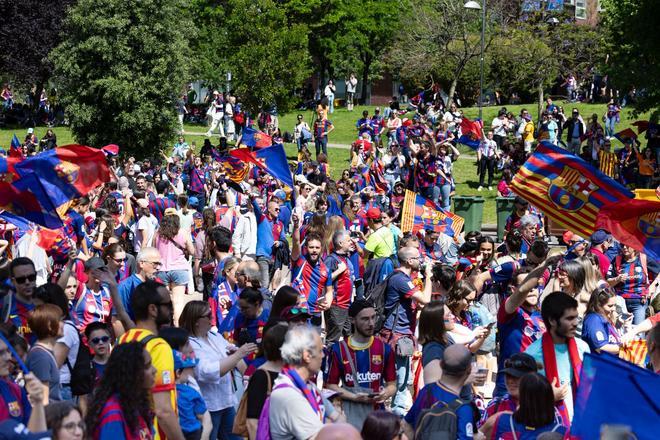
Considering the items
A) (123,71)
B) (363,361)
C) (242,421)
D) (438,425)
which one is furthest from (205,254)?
(123,71)

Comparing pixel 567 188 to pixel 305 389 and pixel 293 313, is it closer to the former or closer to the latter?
pixel 293 313

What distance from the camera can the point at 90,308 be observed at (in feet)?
31.0

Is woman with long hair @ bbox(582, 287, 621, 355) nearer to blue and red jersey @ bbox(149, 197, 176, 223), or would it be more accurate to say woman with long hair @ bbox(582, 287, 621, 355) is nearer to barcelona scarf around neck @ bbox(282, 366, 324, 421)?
barcelona scarf around neck @ bbox(282, 366, 324, 421)

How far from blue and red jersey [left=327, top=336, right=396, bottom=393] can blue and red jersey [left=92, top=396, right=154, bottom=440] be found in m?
2.08

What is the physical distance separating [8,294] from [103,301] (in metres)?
1.53

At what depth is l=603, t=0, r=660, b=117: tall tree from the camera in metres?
24.4

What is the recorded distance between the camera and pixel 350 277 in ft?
36.8

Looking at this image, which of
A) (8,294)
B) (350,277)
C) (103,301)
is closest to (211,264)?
(350,277)

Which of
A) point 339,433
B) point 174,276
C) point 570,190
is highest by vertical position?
point 570,190

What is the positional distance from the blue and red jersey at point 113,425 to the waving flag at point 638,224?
4.84 m

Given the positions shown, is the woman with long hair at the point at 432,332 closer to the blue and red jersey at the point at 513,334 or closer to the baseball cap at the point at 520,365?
the blue and red jersey at the point at 513,334

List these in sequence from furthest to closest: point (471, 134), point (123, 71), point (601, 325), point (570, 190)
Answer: point (123, 71) → point (471, 134) → point (570, 190) → point (601, 325)

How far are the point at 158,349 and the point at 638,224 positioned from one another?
4.48 metres

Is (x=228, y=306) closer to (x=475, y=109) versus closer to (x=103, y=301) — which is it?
(x=103, y=301)
